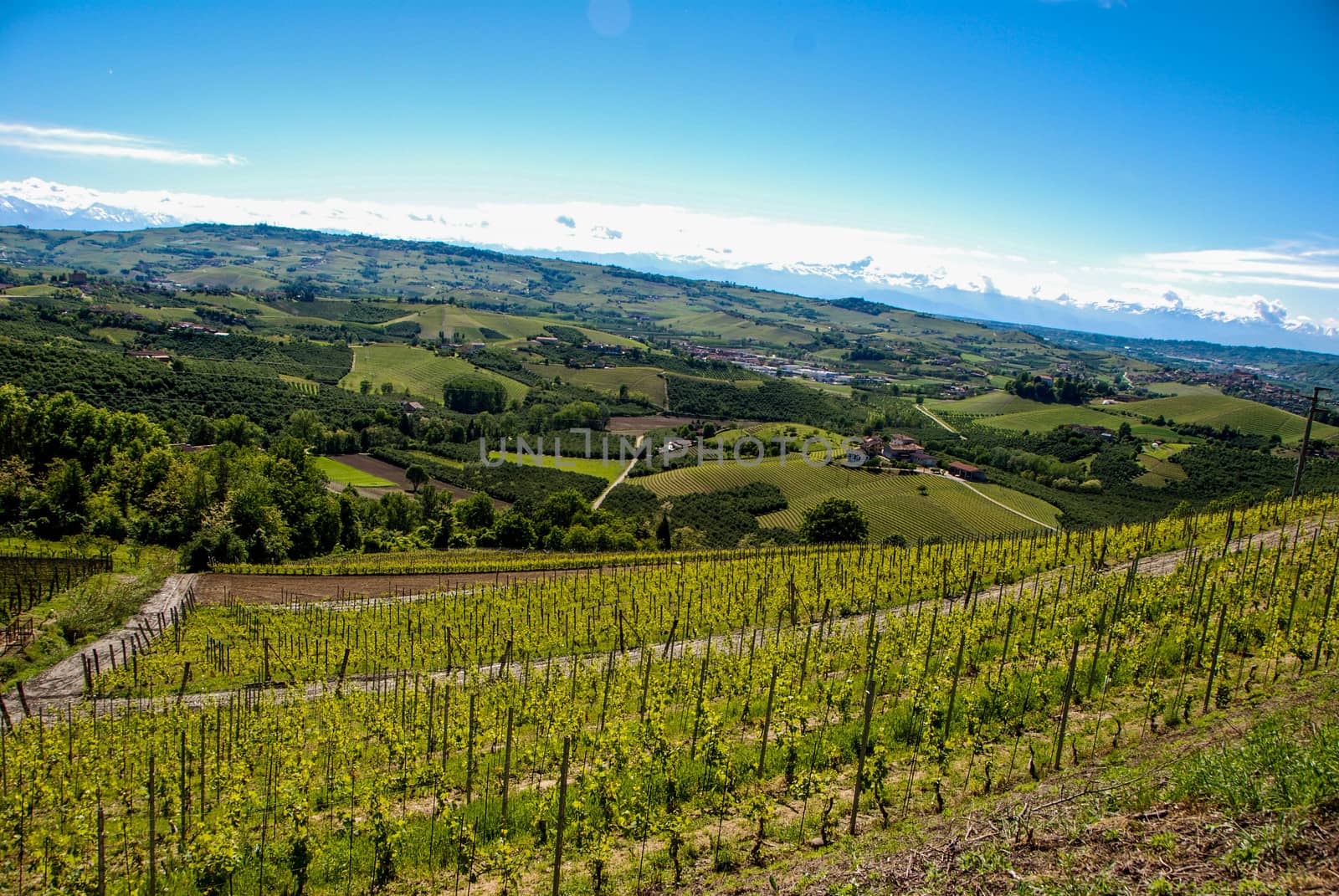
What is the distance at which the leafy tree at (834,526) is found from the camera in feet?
196

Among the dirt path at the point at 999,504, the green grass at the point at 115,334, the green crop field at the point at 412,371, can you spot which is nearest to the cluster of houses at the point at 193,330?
the green grass at the point at 115,334

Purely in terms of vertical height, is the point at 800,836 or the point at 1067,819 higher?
the point at 1067,819

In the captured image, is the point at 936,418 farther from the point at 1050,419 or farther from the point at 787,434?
the point at 787,434

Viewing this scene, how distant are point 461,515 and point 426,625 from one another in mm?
37984

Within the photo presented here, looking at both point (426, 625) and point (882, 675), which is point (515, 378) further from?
point (882, 675)

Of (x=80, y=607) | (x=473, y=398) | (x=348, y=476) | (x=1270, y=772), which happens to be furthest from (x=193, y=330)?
(x=1270, y=772)

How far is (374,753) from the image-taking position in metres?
15.0

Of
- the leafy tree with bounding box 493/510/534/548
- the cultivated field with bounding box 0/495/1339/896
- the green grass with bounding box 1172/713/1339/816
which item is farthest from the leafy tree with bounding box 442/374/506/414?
the green grass with bounding box 1172/713/1339/816

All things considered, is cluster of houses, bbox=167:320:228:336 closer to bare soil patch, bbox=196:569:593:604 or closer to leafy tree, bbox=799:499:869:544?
bare soil patch, bbox=196:569:593:604

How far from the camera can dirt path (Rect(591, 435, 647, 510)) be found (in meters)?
79.6

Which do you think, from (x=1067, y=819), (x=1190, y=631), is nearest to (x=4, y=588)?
(x=1067, y=819)

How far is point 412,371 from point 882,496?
3994 inches

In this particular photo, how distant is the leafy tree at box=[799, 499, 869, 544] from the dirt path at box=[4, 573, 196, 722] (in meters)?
44.9

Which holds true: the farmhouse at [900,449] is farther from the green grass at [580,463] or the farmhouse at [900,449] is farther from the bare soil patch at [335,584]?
the bare soil patch at [335,584]
